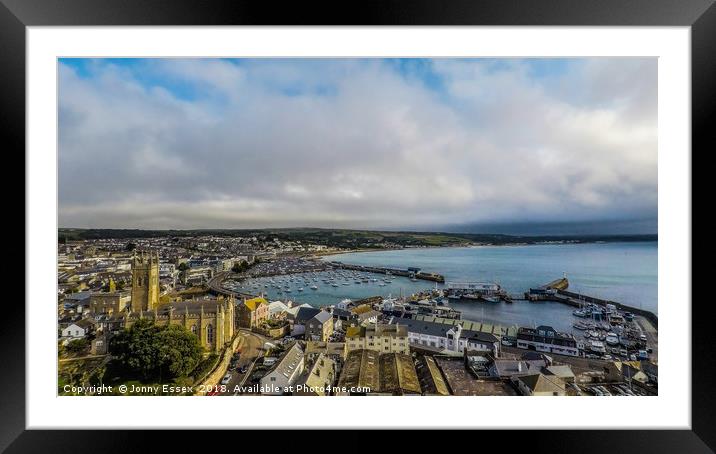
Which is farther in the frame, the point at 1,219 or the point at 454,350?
the point at 454,350

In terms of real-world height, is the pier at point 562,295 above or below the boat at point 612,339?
above

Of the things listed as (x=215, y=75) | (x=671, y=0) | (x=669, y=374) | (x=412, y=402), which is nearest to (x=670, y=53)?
(x=671, y=0)

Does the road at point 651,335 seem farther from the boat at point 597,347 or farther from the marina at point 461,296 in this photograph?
the boat at point 597,347

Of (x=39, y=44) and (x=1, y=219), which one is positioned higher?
(x=39, y=44)

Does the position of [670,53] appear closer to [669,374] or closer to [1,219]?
[669,374]

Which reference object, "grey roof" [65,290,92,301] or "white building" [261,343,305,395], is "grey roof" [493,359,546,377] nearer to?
"white building" [261,343,305,395]

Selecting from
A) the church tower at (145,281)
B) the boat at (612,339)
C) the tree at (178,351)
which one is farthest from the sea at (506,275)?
the church tower at (145,281)

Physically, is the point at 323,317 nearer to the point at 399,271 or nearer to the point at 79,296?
the point at 399,271

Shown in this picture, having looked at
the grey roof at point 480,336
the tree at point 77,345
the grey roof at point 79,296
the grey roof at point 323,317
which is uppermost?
Answer: the grey roof at point 79,296
